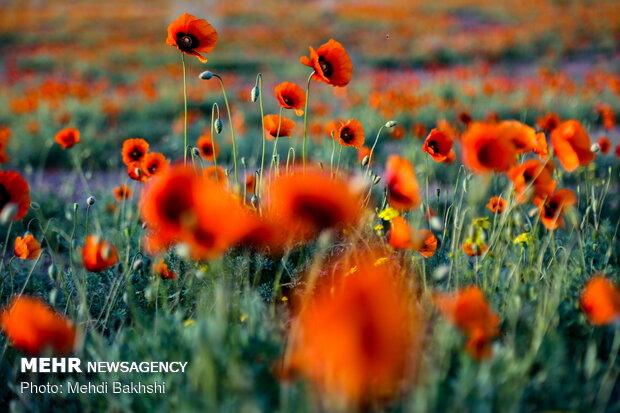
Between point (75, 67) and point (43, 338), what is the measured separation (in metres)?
13.1

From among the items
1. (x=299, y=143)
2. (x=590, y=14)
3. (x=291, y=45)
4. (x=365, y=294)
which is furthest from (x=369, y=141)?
(x=590, y=14)

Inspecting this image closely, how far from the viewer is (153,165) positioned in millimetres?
2275

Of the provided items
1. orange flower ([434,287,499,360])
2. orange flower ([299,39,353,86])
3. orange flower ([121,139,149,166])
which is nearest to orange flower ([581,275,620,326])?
orange flower ([434,287,499,360])

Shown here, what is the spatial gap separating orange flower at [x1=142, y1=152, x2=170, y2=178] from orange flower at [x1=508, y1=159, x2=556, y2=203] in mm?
1370

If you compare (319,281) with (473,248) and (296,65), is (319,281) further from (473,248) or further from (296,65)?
(296,65)

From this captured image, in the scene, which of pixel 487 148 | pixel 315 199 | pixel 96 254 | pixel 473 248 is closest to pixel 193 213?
pixel 315 199

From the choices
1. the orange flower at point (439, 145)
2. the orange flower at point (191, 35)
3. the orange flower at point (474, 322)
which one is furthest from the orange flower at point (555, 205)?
the orange flower at point (191, 35)

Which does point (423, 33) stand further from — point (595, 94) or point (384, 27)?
point (595, 94)

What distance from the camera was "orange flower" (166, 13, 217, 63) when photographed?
6.59 ft

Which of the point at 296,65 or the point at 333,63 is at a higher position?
the point at 333,63

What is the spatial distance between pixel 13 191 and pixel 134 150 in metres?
0.90

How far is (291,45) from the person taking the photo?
1745 cm

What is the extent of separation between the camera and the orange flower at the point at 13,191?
5.36ft

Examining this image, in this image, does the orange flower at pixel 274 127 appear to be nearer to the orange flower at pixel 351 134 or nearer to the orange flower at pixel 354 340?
the orange flower at pixel 351 134
